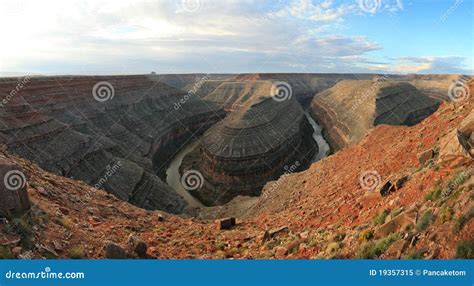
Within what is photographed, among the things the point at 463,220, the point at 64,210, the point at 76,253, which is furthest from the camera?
the point at 64,210

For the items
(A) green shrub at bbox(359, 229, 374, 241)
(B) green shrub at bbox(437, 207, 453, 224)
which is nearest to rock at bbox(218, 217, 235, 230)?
(A) green shrub at bbox(359, 229, 374, 241)

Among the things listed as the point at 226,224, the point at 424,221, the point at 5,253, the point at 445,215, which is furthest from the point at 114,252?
the point at 445,215

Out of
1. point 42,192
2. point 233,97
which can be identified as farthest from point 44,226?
point 233,97

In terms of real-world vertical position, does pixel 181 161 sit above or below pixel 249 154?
below

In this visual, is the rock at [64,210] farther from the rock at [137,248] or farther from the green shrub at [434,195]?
the green shrub at [434,195]

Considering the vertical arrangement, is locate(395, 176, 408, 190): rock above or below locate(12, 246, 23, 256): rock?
below

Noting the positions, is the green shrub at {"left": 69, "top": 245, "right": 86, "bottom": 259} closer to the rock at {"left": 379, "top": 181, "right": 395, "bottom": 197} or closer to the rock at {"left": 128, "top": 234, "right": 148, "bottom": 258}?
the rock at {"left": 128, "top": 234, "right": 148, "bottom": 258}

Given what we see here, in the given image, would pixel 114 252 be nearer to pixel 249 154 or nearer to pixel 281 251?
pixel 281 251
